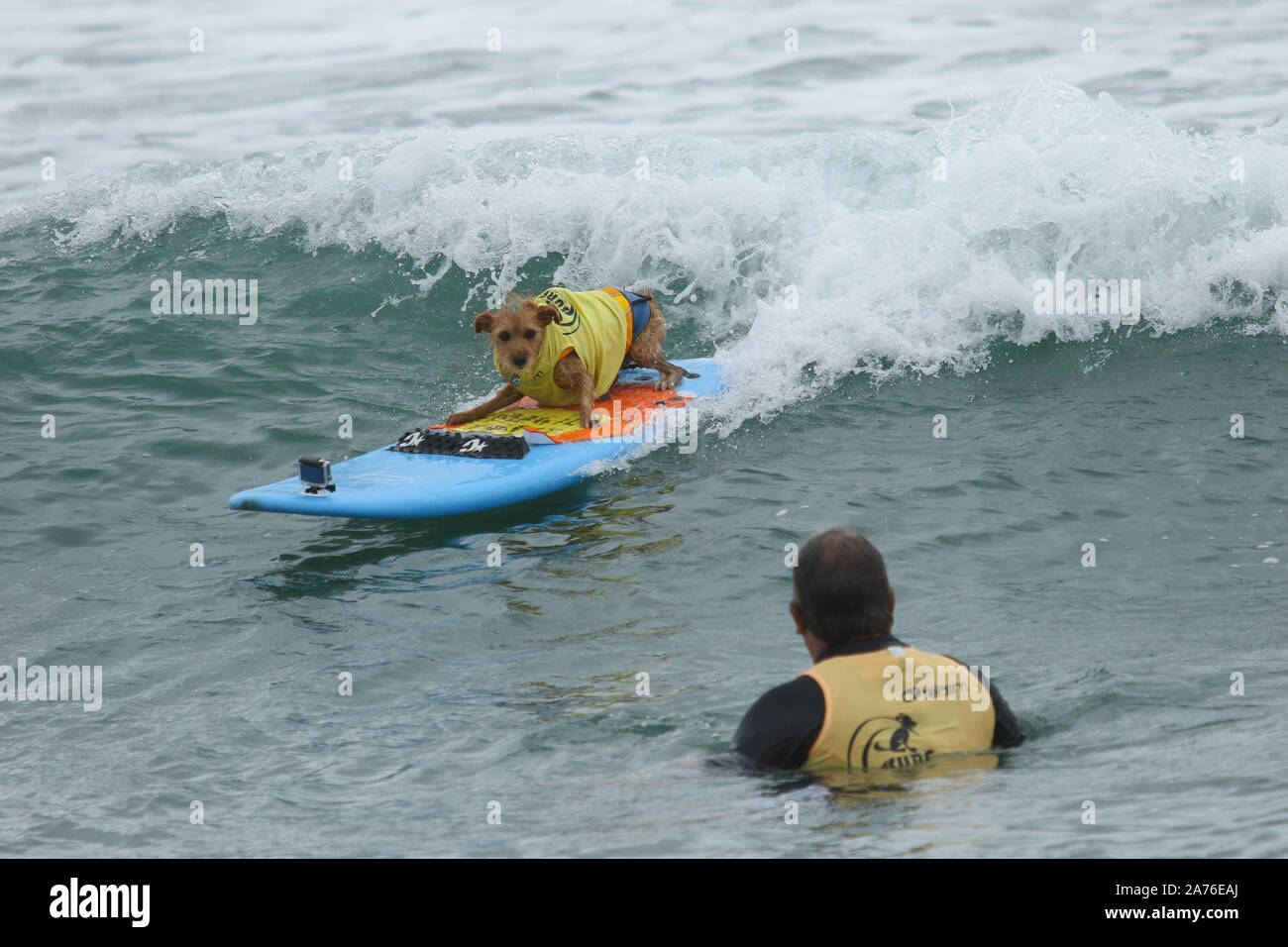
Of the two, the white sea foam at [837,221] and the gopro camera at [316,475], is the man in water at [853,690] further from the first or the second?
A: the white sea foam at [837,221]

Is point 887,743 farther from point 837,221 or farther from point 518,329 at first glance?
point 837,221

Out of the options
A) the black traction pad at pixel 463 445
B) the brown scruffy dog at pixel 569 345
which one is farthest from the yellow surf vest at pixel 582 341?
the black traction pad at pixel 463 445

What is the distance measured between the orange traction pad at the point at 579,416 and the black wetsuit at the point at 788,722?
4.29 metres

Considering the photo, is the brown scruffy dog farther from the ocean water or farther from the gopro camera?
the gopro camera

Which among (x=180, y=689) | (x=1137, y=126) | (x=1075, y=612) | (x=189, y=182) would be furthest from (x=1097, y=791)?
(x=189, y=182)

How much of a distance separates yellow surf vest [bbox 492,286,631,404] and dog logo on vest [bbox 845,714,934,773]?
450cm

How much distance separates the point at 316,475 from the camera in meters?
6.75

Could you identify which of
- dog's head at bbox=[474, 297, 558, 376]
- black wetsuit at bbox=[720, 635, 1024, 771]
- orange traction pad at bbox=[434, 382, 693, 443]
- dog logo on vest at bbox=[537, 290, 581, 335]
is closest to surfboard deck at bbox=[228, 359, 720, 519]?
orange traction pad at bbox=[434, 382, 693, 443]

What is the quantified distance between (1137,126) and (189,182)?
8.76m

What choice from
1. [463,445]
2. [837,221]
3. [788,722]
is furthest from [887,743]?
[837,221]

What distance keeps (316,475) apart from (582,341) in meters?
1.87

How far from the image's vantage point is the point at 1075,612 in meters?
5.56

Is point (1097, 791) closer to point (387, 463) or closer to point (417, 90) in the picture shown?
point (387, 463)

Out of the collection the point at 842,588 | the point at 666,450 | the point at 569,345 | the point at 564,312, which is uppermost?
the point at 564,312
